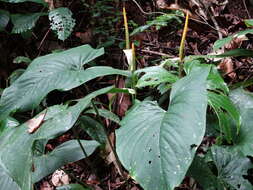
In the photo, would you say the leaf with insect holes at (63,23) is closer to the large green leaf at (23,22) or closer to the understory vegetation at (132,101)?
the understory vegetation at (132,101)

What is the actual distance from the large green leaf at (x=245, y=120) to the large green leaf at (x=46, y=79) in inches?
16.8

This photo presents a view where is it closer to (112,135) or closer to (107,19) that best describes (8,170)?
(112,135)

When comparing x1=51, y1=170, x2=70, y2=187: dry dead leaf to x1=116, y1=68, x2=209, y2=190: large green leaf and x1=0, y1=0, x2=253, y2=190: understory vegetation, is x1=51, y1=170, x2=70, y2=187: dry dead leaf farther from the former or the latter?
x1=116, y1=68, x2=209, y2=190: large green leaf

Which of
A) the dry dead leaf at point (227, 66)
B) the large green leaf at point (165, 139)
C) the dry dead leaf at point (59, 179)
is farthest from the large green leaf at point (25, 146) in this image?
the dry dead leaf at point (227, 66)

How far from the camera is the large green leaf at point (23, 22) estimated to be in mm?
1955

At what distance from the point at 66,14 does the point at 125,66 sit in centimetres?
47

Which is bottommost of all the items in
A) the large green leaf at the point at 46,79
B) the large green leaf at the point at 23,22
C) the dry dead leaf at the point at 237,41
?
the dry dead leaf at the point at 237,41

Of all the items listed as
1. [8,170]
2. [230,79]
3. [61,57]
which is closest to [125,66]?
[230,79]

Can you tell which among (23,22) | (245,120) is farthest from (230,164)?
(23,22)

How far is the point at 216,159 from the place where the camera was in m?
1.06

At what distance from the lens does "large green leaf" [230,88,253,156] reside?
0.98 meters

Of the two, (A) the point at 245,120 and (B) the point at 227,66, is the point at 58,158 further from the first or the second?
(B) the point at 227,66

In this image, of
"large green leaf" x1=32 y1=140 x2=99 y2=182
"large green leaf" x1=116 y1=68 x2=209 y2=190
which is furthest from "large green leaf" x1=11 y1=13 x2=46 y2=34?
"large green leaf" x1=116 y1=68 x2=209 y2=190

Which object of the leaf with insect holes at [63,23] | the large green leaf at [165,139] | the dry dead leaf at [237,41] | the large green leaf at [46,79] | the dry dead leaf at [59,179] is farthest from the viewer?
the leaf with insect holes at [63,23]
